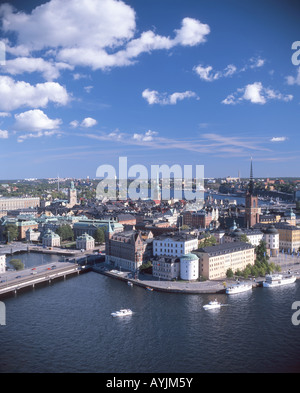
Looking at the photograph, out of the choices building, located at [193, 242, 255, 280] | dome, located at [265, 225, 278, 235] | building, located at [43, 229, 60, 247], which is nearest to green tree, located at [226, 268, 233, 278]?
building, located at [193, 242, 255, 280]

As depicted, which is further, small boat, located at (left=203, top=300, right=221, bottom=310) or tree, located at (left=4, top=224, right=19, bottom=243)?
tree, located at (left=4, top=224, right=19, bottom=243)

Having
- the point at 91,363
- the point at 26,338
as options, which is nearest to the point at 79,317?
the point at 26,338

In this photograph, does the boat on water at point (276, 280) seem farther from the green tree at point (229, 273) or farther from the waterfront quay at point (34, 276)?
the waterfront quay at point (34, 276)

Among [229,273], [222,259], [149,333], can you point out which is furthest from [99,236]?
[149,333]

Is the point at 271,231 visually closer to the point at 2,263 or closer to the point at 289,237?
the point at 289,237

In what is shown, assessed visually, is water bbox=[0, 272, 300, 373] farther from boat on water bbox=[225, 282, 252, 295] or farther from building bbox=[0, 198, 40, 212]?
building bbox=[0, 198, 40, 212]

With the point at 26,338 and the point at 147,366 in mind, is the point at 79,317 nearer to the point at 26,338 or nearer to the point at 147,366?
the point at 26,338

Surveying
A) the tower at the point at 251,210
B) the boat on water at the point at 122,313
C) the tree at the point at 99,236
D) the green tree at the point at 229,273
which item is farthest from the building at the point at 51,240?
the boat on water at the point at 122,313
